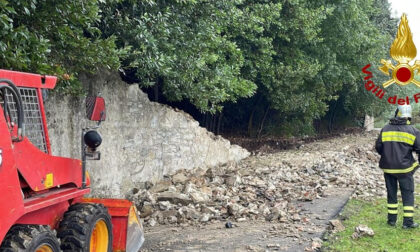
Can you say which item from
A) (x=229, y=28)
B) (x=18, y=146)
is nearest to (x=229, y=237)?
(x=18, y=146)

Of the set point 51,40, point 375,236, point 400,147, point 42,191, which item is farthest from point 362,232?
point 51,40

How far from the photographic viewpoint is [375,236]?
21.2 feet

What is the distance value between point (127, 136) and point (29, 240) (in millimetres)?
5639

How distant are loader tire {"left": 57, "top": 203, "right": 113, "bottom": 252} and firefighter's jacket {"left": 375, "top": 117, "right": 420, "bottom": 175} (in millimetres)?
4496

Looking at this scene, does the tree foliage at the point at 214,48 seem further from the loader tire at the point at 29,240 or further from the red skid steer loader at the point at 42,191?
the loader tire at the point at 29,240

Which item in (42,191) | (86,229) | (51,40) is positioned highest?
(51,40)

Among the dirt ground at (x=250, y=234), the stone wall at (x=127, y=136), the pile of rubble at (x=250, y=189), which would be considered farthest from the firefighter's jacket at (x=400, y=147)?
the stone wall at (x=127, y=136)

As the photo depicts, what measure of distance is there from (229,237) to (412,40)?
5914 millimetres

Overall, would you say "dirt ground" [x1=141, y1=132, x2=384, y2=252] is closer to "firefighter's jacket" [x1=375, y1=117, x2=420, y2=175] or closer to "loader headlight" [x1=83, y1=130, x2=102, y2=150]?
"firefighter's jacket" [x1=375, y1=117, x2=420, y2=175]

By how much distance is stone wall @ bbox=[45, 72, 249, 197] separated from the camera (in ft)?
23.6

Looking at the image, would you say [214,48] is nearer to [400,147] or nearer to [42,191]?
[400,147]

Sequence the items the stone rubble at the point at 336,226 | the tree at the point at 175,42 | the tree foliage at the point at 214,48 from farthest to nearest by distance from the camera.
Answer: the tree at the point at 175,42
the stone rubble at the point at 336,226
the tree foliage at the point at 214,48

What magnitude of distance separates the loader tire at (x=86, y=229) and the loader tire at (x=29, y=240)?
0.40 meters

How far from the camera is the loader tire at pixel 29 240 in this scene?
3.19 metres
